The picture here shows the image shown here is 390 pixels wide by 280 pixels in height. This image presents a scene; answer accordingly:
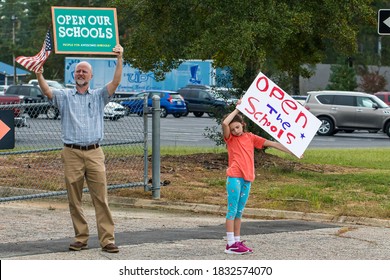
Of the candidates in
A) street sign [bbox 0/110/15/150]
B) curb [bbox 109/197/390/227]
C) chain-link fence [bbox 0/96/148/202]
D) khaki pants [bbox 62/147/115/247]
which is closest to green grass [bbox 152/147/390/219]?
curb [bbox 109/197/390/227]

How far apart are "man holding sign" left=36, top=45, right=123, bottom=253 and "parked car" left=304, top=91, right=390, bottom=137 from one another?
98.5 ft

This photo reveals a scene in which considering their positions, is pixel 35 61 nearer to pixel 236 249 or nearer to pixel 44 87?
pixel 44 87

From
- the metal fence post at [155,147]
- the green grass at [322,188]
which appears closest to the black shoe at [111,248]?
the green grass at [322,188]

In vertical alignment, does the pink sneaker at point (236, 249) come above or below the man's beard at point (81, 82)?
below

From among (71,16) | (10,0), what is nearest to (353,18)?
(71,16)

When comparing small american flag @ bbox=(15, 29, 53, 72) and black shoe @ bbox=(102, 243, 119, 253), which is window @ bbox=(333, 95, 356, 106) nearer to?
small american flag @ bbox=(15, 29, 53, 72)

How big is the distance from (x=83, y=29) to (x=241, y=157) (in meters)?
7.10

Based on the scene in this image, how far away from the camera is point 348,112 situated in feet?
132

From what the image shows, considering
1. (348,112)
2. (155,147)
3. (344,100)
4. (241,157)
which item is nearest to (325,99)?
(344,100)

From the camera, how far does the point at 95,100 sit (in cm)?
1063

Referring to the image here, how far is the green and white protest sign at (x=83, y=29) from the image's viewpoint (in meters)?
16.6

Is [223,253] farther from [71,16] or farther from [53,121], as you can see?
[71,16]

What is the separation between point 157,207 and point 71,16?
400 centimetres

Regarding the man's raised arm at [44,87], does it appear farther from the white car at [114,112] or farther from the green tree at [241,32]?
the green tree at [241,32]
